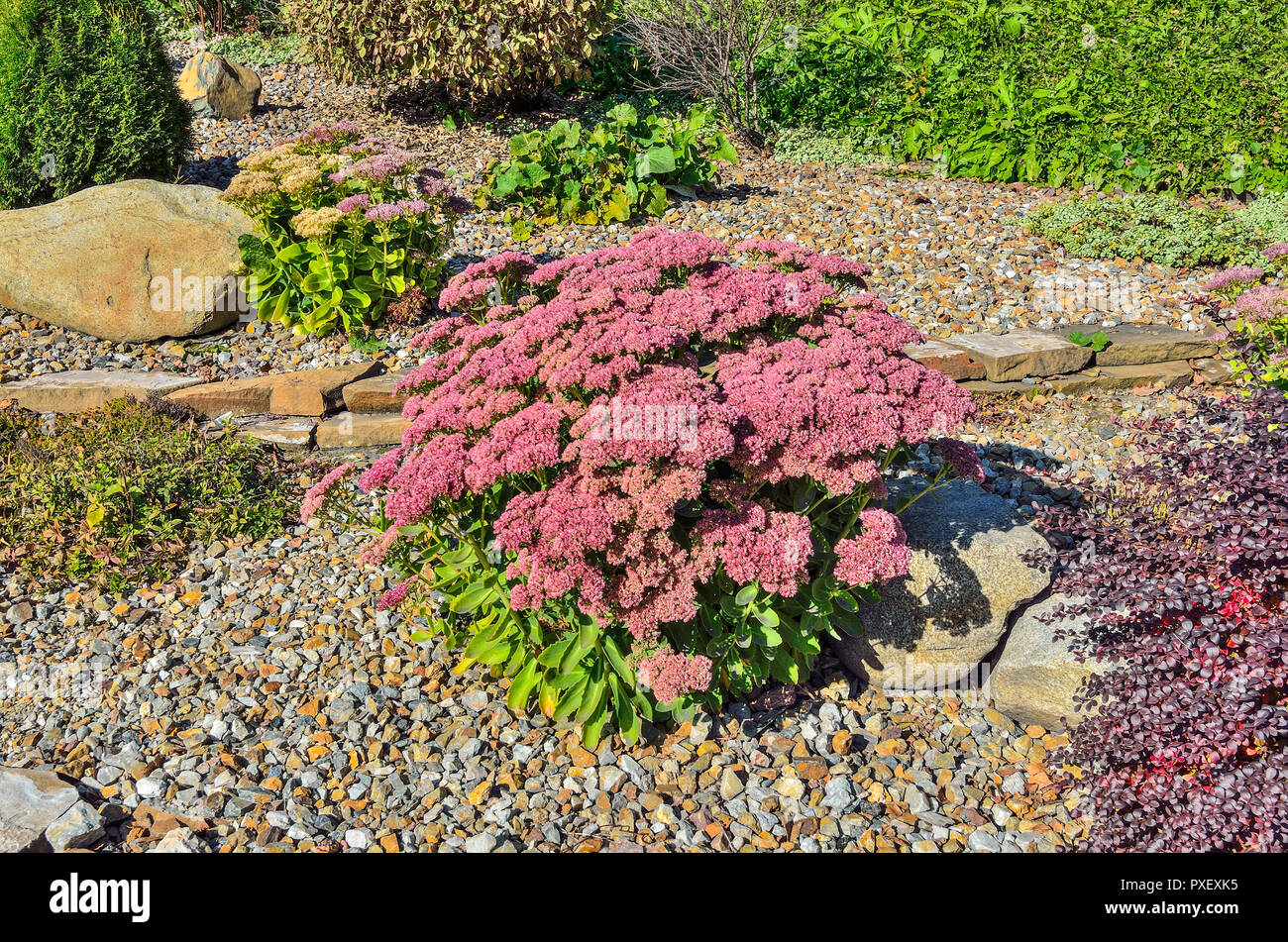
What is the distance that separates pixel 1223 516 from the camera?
2848 millimetres

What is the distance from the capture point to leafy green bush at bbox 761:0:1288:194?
6.67 m

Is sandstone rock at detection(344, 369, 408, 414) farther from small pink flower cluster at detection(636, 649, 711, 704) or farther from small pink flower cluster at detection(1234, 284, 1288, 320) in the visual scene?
small pink flower cluster at detection(1234, 284, 1288, 320)

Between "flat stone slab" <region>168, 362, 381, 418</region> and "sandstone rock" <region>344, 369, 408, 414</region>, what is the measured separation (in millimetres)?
93

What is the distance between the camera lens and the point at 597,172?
7.13 meters

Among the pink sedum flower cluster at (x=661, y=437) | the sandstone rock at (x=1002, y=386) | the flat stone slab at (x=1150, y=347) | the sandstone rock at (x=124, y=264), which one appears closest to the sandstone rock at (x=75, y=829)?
the pink sedum flower cluster at (x=661, y=437)

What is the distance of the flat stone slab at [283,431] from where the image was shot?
4977mm

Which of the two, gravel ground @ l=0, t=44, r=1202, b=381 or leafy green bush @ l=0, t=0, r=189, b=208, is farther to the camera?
leafy green bush @ l=0, t=0, r=189, b=208

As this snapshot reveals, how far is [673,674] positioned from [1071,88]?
6.57 metres

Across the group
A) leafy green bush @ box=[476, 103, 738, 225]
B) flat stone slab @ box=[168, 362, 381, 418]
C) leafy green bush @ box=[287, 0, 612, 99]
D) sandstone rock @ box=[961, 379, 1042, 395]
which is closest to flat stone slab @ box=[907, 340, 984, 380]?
sandstone rock @ box=[961, 379, 1042, 395]

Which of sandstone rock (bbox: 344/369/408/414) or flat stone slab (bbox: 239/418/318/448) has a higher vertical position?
sandstone rock (bbox: 344/369/408/414)

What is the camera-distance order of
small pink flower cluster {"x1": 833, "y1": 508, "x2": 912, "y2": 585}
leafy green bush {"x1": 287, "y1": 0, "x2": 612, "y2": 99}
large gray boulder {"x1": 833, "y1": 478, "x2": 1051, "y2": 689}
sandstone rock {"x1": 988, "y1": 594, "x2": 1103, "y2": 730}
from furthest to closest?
leafy green bush {"x1": 287, "y1": 0, "x2": 612, "y2": 99} → large gray boulder {"x1": 833, "y1": 478, "x2": 1051, "y2": 689} → sandstone rock {"x1": 988, "y1": 594, "x2": 1103, "y2": 730} → small pink flower cluster {"x1": 833, "y1": 508, "x2": 912, "y2": 585}

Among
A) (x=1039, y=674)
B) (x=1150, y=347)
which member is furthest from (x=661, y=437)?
(x=1150, y=347)

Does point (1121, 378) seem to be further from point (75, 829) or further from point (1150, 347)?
point (75, 829)

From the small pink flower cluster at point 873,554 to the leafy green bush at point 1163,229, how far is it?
448 centimetres
